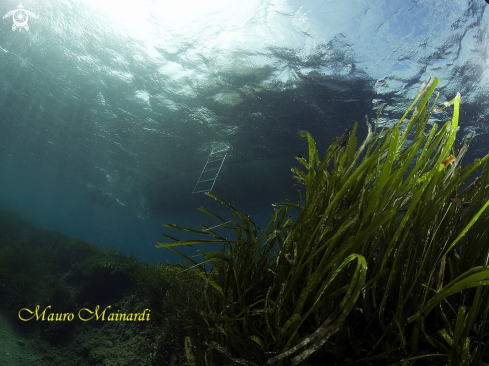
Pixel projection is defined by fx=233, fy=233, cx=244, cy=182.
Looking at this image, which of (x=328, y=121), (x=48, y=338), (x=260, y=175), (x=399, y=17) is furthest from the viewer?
(x=260, y=175)

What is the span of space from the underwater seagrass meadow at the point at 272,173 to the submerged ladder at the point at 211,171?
26 cm

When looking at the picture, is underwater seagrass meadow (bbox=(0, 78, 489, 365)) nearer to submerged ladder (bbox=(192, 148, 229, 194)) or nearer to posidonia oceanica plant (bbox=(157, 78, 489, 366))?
posidonia oceanica plant (bbox=(157, 78, 489, 366))

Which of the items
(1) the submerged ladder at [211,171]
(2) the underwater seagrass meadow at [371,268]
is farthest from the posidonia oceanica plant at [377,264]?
(1) the submerged ladder at [211,171]

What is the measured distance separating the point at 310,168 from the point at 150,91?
598 inches

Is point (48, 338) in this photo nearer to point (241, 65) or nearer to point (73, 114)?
point (241, 65)

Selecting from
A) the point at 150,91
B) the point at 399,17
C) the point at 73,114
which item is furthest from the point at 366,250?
the point at 73,114

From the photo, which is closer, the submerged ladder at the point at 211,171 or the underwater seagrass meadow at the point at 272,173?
the underwater seagrass meadow at the point at 272,173

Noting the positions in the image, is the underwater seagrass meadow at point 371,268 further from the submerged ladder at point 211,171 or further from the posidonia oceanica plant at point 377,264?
the submerged ladder at point 211,171

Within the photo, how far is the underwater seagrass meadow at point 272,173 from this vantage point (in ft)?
3.95

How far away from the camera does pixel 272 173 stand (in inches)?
787

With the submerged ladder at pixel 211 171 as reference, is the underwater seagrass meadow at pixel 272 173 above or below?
below

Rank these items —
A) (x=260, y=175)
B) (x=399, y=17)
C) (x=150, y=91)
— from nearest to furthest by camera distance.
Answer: (x=399, y=17)
(x=150, y=91)
(x=260, y=175)

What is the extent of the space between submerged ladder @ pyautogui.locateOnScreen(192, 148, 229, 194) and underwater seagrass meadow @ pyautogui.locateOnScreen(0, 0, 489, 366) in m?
0.26

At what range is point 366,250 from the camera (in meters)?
1.44
